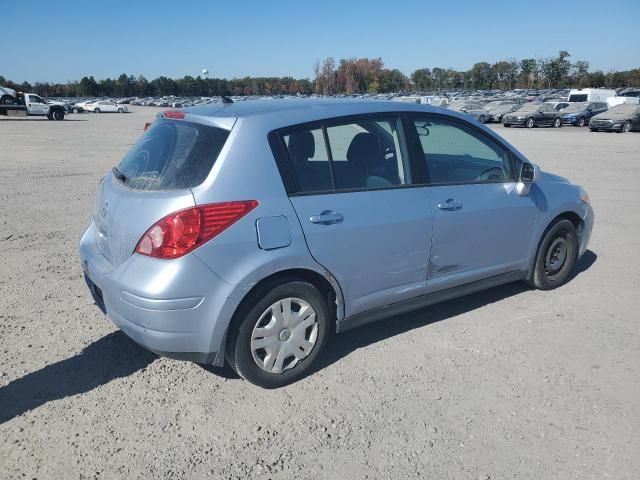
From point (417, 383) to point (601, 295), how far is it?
97.9 inches

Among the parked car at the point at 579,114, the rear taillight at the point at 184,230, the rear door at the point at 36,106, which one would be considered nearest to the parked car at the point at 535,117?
the parked car at the point at 579,114

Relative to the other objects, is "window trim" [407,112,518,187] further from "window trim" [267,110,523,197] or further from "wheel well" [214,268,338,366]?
"wheel well" [214,268,338,366]

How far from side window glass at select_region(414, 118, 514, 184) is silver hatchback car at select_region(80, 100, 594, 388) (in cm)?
1

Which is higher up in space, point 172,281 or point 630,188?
point 172,281

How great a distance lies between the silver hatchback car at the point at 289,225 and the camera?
9.84 feet

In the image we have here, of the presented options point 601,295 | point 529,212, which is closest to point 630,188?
point 601,295

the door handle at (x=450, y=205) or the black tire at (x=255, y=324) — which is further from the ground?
the door handle at (x=450, y=205)

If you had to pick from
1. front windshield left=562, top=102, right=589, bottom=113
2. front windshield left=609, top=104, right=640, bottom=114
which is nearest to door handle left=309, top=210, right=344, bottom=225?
front windshield left=609, top=104, right=640, bottom=114

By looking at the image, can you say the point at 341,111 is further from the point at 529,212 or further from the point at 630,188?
the point at 630,188

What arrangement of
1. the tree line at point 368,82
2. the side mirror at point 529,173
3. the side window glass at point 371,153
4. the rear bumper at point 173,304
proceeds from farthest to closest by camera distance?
the tree line at point 368,82
the side mirror at point 529,173
the side window glass at point 371,153
the rear bumper at point 173,304

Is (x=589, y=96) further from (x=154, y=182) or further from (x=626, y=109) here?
(x=154, y=182)

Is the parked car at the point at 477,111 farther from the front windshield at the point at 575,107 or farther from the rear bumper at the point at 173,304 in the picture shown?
the rear bumper at the point at 173,304

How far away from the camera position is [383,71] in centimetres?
13962

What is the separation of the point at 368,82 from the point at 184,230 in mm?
138380
